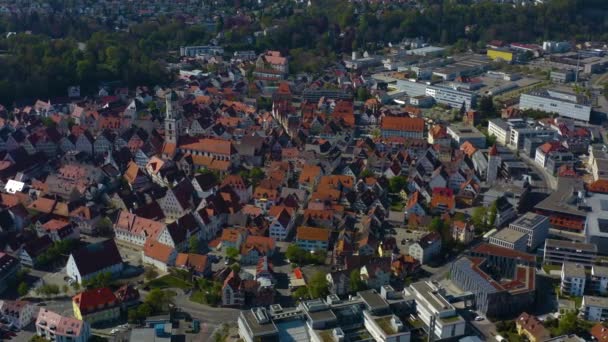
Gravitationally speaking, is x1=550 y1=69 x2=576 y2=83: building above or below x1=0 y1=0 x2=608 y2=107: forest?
below

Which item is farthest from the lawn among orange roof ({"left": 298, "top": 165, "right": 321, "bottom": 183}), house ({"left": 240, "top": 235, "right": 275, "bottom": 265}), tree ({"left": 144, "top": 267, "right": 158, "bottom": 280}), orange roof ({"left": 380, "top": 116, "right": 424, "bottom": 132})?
orange roof ({"left": 380, "top": 116, "right": 424, "bottom": 132})

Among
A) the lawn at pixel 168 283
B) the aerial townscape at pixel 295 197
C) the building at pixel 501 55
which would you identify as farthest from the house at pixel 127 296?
the building at pixel 501 55

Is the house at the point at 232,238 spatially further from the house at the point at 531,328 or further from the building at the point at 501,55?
the building at the point at 501,55

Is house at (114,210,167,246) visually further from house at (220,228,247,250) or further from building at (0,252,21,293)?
building at (0,252,21,293)

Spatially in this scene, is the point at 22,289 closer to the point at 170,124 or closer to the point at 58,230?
the point at 58,230

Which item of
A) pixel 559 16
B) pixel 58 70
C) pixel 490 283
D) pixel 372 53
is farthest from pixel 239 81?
pixel 559 16
